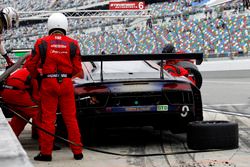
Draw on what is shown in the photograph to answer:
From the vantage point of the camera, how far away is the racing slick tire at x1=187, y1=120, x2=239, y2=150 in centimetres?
575

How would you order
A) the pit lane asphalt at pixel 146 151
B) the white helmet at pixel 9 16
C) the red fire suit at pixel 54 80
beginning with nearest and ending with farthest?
1. the pit lane asphalt at pixel 146 151
2. the red fire suit at pixel 54 80
3. the white helmet at pixel 9 16

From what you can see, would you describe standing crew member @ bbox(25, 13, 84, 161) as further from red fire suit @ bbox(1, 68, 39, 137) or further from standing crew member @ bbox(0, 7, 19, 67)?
standing crew member @ bbox(0, 7, 19, 67)

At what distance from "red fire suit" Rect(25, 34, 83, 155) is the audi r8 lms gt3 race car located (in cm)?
49

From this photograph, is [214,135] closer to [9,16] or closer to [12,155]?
[9,16]

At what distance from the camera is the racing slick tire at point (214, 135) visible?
18.9 ft

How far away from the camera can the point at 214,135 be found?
5777 millimetres

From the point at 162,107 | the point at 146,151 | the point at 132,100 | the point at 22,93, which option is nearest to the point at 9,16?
the point at 22,93

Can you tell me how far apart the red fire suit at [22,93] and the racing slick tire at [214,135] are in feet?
5.79

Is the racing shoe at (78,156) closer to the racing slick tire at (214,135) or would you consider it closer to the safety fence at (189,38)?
the racing slick tire at (214,135)

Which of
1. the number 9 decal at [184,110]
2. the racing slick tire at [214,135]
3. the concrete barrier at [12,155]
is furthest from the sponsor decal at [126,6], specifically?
the concrete barrier at [12,155]

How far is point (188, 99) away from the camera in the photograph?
6.15m

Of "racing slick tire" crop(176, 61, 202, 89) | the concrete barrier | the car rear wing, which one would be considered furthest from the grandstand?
the concrete barrier

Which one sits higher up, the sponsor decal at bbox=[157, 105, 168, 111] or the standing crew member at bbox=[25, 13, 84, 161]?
the standing crew member at bbox=[25, 13, 84, 161]

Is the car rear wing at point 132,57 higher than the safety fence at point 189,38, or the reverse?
the car rear wing at point 132,57
